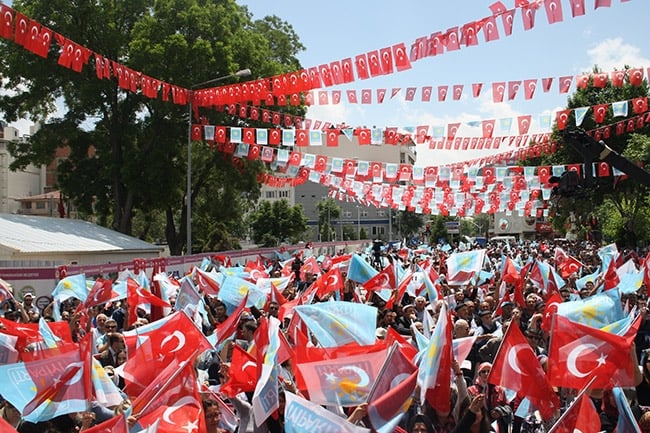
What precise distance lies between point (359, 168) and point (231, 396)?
74.0ft

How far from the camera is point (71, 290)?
14227 millimetres

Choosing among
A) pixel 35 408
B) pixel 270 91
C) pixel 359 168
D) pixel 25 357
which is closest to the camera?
pixel 35 408

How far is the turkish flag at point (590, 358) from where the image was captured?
6.62 metres

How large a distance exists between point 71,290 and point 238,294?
376 cm

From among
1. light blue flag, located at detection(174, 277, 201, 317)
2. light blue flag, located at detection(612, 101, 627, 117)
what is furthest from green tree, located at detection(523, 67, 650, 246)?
light blue flag, located at detection(174, 277, 201, 317)

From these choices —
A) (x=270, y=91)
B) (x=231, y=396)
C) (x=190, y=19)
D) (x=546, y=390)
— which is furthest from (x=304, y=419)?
(x=190, y=19)

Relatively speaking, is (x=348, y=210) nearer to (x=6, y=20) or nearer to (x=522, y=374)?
(x=6, y=20)

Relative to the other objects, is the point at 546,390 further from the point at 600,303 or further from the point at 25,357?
the point at 25,357

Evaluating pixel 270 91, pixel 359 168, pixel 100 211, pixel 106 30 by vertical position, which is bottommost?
pixel 100 211

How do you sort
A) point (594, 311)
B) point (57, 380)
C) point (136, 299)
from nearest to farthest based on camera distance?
point (57, 380) → point (594, 311) → point (136, 299)

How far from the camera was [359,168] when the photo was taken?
95.7ft

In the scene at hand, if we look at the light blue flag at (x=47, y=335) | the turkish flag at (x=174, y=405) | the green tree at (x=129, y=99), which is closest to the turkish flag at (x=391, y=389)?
the turkish flag at (x=174, y=405)

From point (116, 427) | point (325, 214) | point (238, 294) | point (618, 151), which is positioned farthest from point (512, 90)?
point (325, 214)

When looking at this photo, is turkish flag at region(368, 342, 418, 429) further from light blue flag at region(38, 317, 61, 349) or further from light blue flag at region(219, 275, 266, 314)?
light blue flag at region(219, 275, 266, 314)
